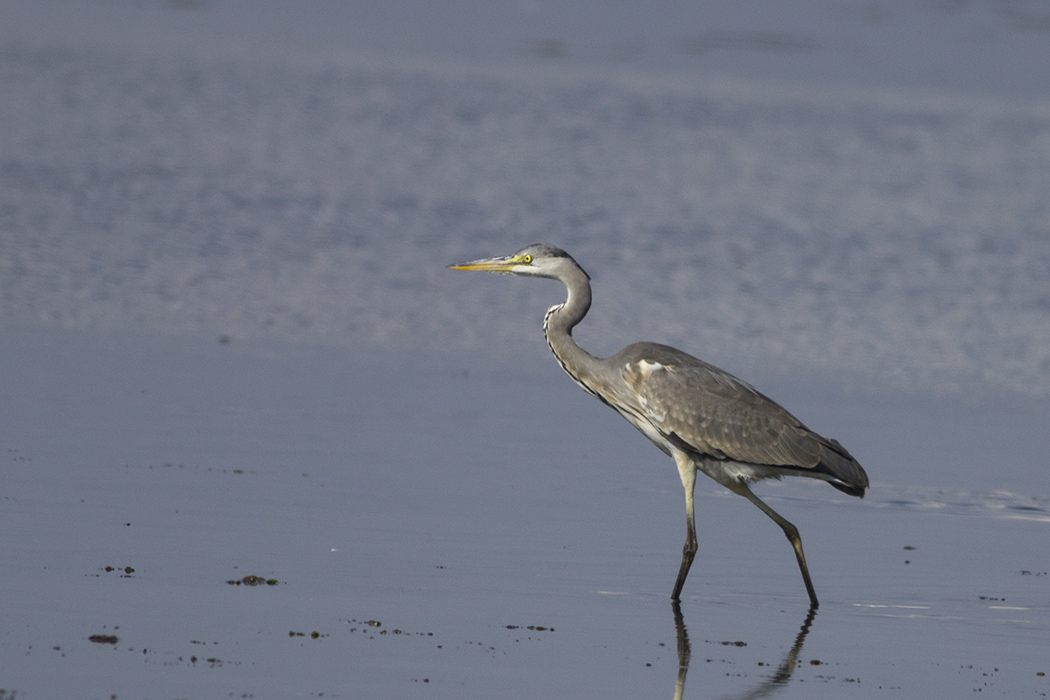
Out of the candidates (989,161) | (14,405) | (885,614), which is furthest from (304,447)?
(989,161)

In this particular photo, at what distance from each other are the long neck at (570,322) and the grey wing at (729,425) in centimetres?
50

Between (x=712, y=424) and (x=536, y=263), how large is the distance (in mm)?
1561

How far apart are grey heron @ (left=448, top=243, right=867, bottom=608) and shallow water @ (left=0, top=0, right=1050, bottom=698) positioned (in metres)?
0.48

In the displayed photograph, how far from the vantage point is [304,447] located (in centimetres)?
1020

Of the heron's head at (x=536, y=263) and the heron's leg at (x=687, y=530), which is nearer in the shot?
the heron's leg at (x=687, y=530)

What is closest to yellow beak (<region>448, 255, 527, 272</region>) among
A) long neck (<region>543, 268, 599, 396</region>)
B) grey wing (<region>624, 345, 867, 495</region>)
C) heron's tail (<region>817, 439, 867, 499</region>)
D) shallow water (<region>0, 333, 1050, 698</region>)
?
long neck (<region>543, 268, 599, 396</region>)

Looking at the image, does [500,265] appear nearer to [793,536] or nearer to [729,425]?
[729,425]

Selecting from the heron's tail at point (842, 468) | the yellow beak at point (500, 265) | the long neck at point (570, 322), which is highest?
the yellow beak at point (500, 265)

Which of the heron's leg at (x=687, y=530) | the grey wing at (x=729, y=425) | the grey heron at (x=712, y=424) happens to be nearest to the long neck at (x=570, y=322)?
the grey heron at (x=712, y=424)

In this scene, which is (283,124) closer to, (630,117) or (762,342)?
(630,117)

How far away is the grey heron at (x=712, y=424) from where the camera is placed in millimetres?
8680

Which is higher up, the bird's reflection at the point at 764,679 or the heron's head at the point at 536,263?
the heron's head at the point at 536,263

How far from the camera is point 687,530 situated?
8406 mm

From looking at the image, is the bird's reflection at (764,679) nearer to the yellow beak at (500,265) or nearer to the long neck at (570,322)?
the long neck at (570,322)
